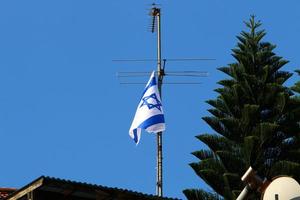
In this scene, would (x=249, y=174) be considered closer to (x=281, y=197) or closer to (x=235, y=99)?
(x=281, y=197)

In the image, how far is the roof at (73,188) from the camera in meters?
15.3

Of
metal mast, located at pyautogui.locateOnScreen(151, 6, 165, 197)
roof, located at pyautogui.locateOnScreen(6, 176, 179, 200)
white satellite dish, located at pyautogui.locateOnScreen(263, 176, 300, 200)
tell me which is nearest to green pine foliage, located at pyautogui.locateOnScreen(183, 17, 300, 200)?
metal mast, located at pyautogui.locateOnScreen(151, 6, 165, 197)

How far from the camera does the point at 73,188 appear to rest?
15727mm

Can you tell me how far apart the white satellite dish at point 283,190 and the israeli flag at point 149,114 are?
21129 mm

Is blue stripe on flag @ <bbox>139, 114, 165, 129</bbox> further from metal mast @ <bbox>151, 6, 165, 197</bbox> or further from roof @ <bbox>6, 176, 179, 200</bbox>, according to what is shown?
roof @ <bbox>6, 176, 179, 200</bbox>

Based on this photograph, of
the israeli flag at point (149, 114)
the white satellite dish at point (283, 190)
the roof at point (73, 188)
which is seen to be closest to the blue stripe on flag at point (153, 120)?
the israeli flag at point (149, 114)

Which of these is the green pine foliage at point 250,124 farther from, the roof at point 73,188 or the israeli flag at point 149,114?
the roof at point 73,188

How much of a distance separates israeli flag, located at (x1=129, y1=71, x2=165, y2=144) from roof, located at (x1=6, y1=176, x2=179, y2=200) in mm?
11123

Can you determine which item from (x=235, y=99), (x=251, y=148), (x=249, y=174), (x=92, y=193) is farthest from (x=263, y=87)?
(x=249, y=174)

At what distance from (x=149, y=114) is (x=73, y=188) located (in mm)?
12369

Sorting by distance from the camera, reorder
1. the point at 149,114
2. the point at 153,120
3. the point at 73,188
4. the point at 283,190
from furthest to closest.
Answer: the point at 149,114 < the point at 153,120 < the point at 73,188 < the point at 283,190

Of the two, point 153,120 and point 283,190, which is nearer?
point 283,190

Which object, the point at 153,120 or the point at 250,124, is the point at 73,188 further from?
the point at 250,124


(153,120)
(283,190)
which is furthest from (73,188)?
(153,120)
